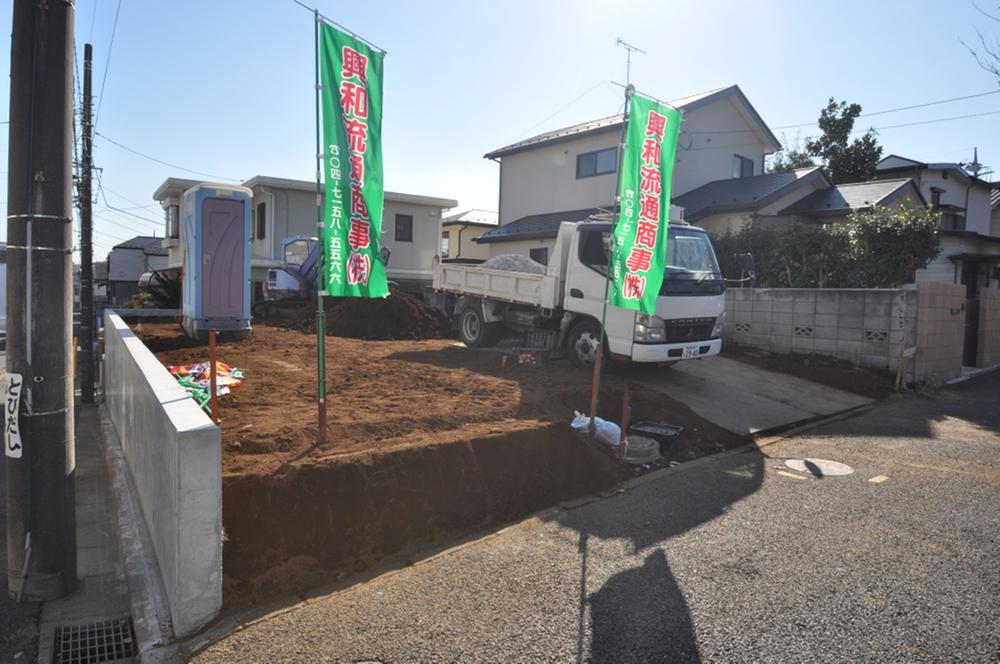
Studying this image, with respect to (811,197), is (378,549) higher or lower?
lower

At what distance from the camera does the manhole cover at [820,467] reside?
603 cm

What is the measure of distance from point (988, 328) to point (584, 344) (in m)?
11.2

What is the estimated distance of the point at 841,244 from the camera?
13.3m

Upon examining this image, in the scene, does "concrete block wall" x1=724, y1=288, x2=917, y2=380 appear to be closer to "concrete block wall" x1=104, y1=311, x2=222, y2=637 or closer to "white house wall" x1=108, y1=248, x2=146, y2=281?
"concrete block wall" x1=104, y1=311, x2=222, y2=637

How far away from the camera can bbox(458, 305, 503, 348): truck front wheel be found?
37.4 feet

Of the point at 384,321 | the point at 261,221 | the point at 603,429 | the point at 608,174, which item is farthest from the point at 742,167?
the point at 603,429

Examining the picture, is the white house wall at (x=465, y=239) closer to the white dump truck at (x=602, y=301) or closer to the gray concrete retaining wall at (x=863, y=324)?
the gray concrete retaining wall at (x=863, y=324)

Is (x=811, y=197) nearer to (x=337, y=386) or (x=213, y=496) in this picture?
(x=337, y=386)

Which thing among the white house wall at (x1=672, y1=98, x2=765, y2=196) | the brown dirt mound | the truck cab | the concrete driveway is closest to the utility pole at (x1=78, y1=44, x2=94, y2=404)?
the brown dirt mound

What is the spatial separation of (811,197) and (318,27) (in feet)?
60.2

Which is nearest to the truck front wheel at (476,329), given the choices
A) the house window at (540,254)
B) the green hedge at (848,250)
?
the green hedge at (848,250)

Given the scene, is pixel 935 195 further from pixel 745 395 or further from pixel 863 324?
pixel 745 395

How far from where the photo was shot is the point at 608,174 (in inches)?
769

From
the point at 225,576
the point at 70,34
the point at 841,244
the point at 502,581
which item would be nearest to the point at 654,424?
the point at 502,581
